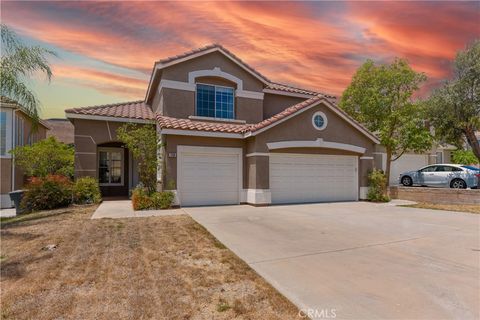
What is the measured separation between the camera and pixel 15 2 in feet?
32.2

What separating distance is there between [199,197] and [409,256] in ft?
29.5

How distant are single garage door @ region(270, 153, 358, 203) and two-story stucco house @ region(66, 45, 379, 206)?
2.0 inches

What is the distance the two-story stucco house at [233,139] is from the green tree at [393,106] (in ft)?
13.6

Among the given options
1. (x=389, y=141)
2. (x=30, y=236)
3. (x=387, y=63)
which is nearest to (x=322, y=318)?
(x=30, y=236)

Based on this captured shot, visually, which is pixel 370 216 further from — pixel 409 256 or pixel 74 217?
pixel 74 217

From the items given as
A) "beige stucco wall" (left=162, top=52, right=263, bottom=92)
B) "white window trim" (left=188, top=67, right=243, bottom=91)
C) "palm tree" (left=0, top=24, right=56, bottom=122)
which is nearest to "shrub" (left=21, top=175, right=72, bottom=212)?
"palm tree" (left=0, top=24, right=56, bottom=122)

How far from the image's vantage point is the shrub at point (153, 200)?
11.8m

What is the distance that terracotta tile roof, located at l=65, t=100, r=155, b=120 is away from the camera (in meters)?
14.7

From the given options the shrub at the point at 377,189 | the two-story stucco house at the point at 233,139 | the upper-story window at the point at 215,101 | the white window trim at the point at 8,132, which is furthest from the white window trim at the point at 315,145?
the white window trim at the point at 8,132

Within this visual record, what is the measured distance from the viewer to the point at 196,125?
42.9 ft

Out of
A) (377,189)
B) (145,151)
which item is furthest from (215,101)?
(377,189)

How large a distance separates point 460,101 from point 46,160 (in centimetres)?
2619

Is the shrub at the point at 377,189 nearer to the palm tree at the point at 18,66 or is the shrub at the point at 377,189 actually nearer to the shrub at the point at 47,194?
the shrub at the point at 47,194

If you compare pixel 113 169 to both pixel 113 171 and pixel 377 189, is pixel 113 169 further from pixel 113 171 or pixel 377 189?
pixel 377 189
